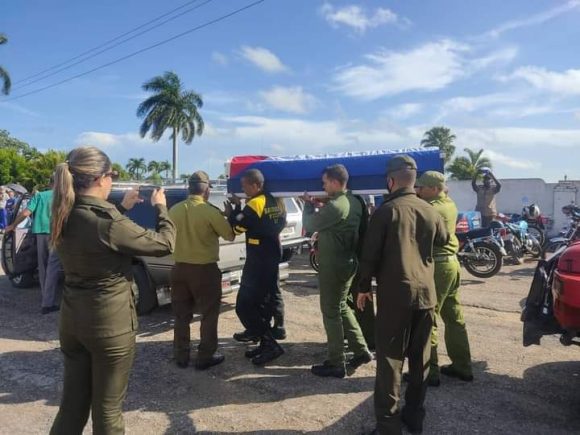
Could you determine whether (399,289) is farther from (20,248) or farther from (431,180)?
(20,248)

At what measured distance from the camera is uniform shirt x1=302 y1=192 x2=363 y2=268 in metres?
4.43

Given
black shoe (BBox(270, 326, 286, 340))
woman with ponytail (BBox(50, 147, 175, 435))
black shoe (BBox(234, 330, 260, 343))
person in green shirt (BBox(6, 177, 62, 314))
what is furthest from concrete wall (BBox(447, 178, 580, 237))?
woman with ponytail (BBox(50, 147, 175, 435))

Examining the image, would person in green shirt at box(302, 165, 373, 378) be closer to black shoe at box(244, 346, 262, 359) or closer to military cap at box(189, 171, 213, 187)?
black shoe at box(244, 346, 262, 359)

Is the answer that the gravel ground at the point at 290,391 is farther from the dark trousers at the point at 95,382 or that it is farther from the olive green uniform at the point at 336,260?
the dark trousers at the point at 95,382

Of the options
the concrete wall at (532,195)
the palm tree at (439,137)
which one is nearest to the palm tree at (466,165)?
the palm tree at (439,137)

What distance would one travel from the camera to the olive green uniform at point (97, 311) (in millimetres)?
2592

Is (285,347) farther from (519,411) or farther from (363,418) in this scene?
(519,411)

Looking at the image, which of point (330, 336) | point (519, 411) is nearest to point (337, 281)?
point (330, 336)

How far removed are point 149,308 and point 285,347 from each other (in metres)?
2.29

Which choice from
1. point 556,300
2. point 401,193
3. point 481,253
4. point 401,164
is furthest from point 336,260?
point 481,253

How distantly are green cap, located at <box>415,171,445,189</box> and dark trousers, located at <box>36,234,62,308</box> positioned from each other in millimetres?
5210

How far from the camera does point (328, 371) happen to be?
180 inches

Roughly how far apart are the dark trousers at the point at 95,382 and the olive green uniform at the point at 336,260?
2155 millimetres

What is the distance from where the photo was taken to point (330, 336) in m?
4.53
